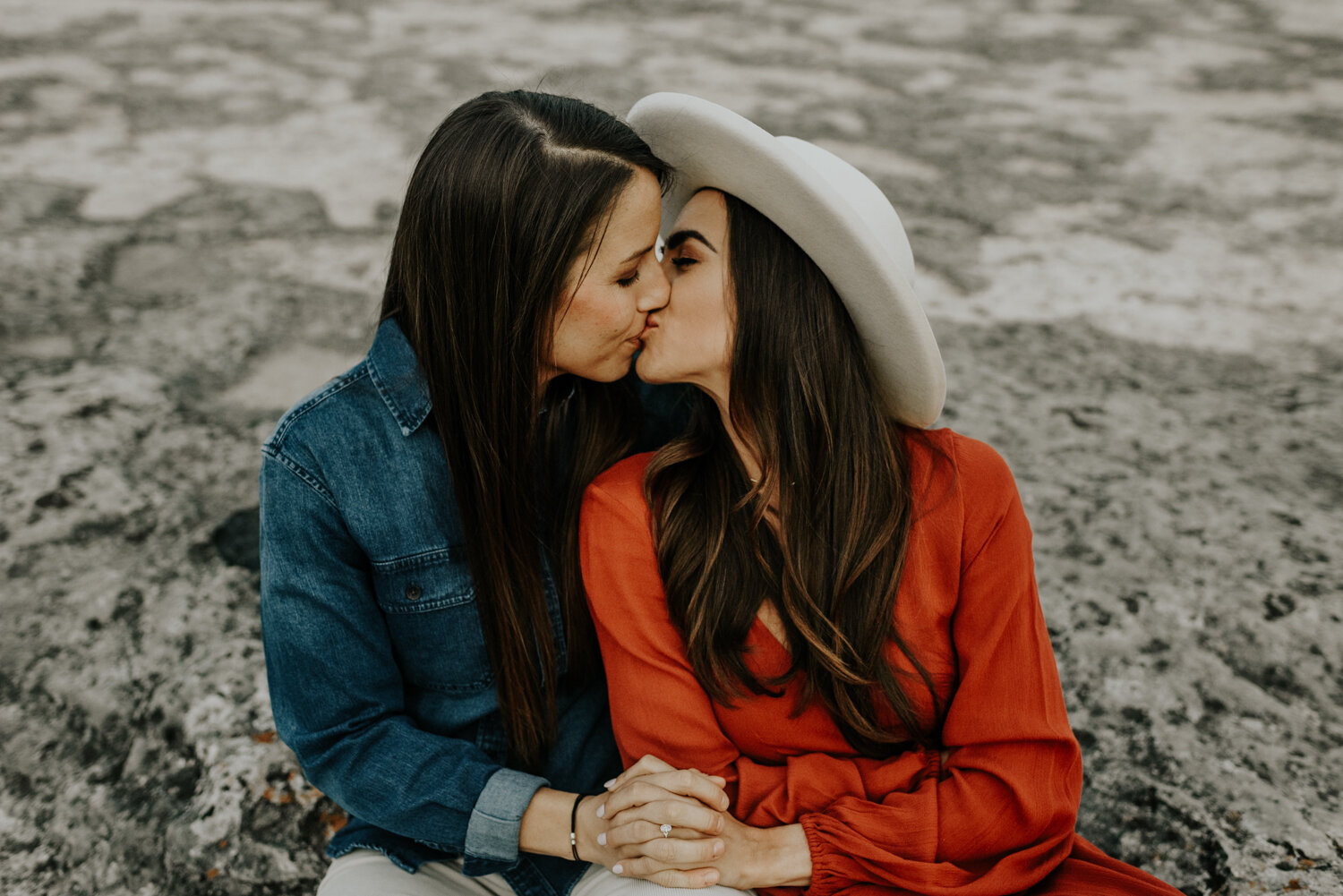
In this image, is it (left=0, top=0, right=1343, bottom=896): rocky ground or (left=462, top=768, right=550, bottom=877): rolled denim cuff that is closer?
(left=462, top=768, right=550, bottom=877): rolled denim cuff

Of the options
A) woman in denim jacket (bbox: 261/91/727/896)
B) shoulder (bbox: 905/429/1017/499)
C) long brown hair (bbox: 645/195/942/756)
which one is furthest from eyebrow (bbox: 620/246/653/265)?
shoulder (bbox: 905/429/1017/499)

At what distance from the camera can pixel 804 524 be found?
5.11 feet

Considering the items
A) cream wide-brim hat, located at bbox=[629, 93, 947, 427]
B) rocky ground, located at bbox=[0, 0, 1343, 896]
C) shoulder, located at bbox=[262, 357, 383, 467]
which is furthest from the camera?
rocky ground, located at bbox=[0, 0, 1343, 896]

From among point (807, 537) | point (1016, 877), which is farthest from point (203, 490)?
point (1016, 877)

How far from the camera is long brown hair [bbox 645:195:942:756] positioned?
1.49 m

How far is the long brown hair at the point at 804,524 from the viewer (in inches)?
58.5

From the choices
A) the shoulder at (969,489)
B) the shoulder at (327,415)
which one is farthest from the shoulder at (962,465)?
the shoulder at (327,415)

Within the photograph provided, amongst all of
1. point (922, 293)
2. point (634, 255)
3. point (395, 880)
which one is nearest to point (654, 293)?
point (634, 255)

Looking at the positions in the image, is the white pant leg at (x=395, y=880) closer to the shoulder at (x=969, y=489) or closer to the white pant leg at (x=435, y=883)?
the white pant leg at (x=435, y=883)

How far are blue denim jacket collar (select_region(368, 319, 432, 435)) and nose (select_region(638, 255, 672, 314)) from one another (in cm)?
40

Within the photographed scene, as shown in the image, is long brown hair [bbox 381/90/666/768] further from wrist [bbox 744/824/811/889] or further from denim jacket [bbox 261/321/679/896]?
wrist [bbox 744/824/811/889]

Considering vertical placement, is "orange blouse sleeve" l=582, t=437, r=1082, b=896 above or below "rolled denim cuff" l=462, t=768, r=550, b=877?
above

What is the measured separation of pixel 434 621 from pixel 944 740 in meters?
0.89

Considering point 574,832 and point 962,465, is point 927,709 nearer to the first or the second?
point 962,465
